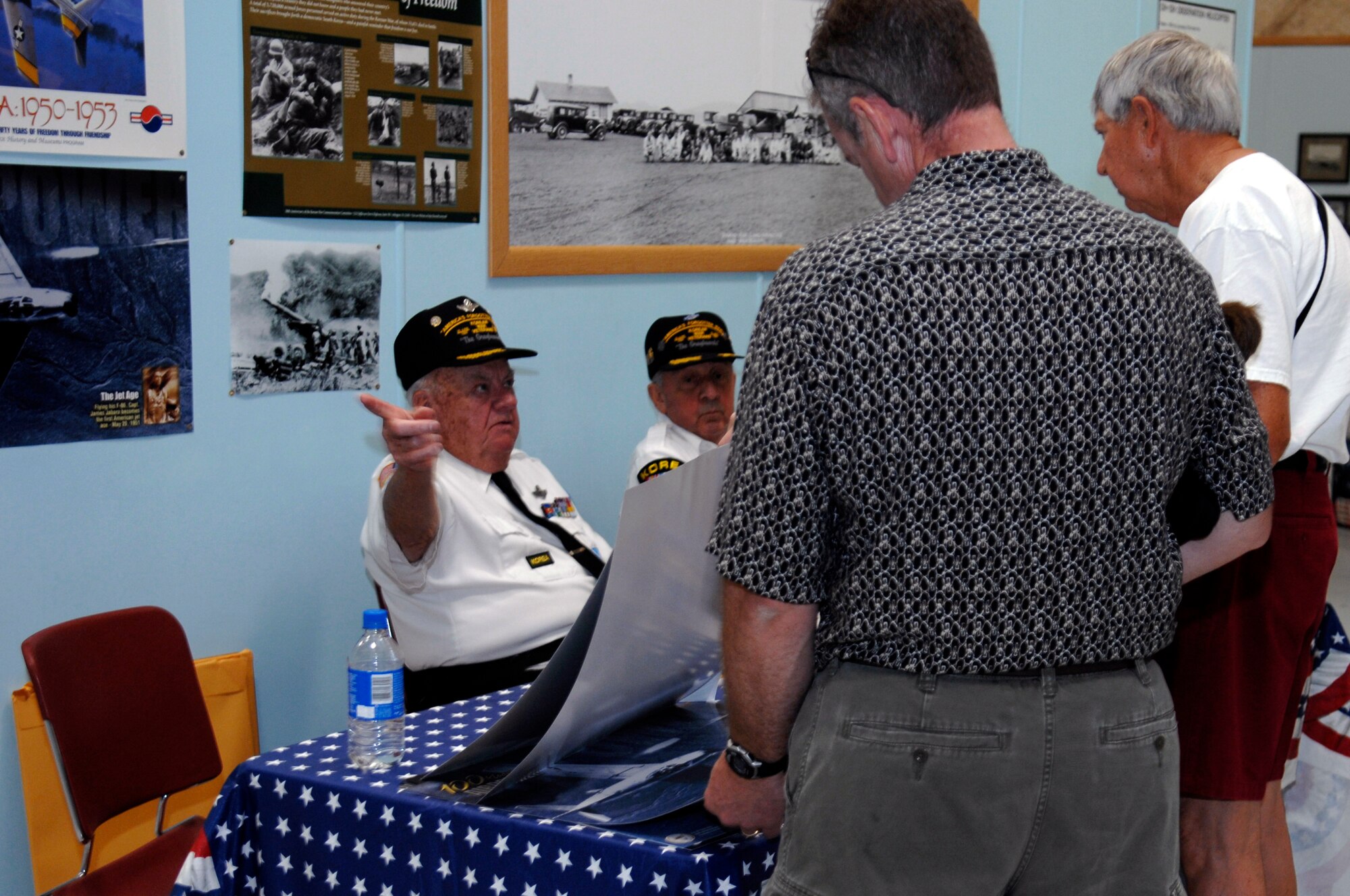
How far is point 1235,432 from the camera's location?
1.46m

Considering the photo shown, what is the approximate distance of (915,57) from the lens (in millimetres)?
1353

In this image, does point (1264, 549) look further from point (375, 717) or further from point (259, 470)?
point (259, 470)

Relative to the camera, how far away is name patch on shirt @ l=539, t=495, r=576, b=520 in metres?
2.98

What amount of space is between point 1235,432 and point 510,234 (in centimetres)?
229

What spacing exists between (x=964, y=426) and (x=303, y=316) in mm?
2090

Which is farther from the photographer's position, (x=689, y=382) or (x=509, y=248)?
(x=689, y=382)

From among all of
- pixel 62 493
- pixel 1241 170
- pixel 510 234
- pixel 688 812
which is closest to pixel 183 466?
pixel 62 493

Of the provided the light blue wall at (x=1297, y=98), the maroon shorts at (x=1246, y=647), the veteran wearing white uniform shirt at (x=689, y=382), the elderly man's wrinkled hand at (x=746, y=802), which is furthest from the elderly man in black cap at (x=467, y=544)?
the light blue wall at (x=1297, y=98)

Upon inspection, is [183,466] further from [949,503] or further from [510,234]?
[949,503]

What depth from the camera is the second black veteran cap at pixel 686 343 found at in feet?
11.4

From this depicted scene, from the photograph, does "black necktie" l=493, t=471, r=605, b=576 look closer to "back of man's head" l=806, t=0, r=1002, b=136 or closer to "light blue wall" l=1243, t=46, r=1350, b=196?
"back of man's head" l=806, t=0, r=1002, b=136

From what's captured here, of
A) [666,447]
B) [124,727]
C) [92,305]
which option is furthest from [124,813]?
[666,447]

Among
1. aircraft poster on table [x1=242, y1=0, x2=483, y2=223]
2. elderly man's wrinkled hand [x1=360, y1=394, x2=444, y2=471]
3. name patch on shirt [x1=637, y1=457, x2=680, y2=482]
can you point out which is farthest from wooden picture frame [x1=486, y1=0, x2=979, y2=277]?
elderly man's wrinkled hand [x1=360, y1=394, x2=444, y2=471]

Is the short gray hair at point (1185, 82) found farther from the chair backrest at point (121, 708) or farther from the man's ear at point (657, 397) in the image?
the chair backrest at point (121, 708)
